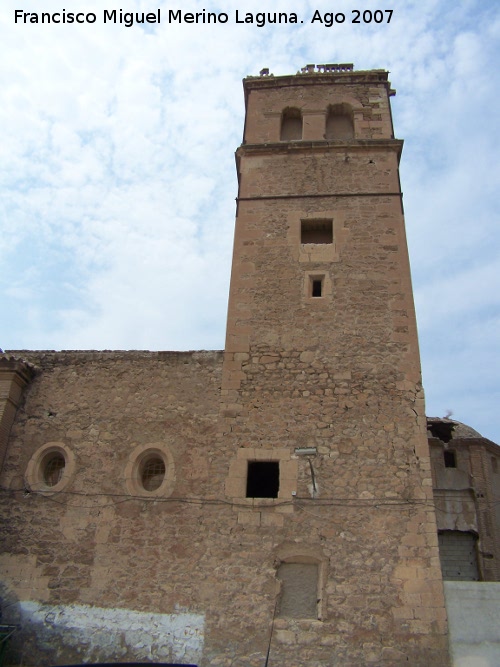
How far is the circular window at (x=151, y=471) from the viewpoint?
10.8 m

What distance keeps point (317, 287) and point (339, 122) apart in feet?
18.9

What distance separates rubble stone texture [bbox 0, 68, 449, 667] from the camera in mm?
9414

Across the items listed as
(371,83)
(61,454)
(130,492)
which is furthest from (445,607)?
(371,83)

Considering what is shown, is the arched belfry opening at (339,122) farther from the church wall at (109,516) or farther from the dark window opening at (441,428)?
the dark window opening at (441,428)

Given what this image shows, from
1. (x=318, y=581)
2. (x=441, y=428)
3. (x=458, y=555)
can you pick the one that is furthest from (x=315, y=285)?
(x=441, y=428)

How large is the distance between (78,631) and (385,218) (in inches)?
399

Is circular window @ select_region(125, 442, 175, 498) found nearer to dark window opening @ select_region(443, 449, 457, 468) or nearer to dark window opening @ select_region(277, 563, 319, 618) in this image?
dark window opening @ select_region(277, 563, 319, 618)

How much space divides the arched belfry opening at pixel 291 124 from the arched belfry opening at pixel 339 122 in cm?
75

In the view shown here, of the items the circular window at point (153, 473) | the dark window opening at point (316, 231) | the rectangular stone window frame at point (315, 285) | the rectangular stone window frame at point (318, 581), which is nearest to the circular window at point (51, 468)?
the circular window at point (153, 473)

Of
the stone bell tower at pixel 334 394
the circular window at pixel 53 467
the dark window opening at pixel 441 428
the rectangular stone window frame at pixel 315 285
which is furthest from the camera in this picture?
the dark window opening at pixel 441 428

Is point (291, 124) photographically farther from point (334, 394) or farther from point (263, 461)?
point (263, 461)

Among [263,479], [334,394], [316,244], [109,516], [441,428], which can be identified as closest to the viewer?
[109,516]

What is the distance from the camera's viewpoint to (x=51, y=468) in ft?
38.7

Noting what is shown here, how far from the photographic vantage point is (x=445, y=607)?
9.23 meters
